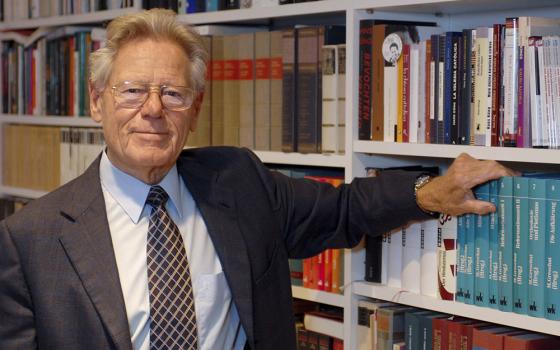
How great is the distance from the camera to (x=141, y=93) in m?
1.97

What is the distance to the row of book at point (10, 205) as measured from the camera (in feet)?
11.6

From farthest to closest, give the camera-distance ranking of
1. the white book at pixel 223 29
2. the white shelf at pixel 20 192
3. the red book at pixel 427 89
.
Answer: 1. the white shelf at pixel 20 192
2. the white book at pixel 223 29
3. the red book at pixel 427 89

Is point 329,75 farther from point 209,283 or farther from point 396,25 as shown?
point 209,283

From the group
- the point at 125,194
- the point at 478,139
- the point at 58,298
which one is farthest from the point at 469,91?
the point at 58,298

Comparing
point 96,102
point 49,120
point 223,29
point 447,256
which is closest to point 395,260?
point 447,256

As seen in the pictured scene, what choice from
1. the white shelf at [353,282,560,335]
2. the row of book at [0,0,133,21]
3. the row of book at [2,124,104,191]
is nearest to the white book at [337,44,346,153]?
the white shelf at [353,282,560,335]

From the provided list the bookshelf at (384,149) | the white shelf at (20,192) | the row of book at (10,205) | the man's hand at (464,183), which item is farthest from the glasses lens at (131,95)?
the row of book at (10,205)

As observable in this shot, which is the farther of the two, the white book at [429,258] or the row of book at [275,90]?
the row of book at [275,90]

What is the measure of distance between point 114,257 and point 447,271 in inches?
28.7

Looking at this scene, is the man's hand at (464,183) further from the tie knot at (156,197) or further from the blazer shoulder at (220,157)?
the tie knot at (156,197)

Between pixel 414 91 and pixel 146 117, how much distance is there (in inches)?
24.3

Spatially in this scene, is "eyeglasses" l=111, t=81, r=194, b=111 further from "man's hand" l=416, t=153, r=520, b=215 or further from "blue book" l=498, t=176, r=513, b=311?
"blue book" l=498, t=176, r=513, b=311

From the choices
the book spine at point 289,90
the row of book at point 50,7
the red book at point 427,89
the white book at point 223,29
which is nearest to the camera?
the red book at point 427,89

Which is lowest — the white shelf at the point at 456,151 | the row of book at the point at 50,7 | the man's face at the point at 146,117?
the white shelf at the point at 456,151
